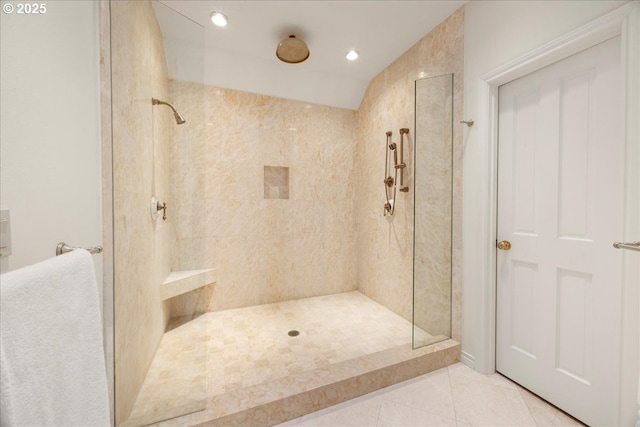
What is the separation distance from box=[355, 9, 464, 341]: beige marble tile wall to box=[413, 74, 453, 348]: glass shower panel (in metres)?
0.06

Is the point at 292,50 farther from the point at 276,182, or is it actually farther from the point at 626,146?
the point at 626,146

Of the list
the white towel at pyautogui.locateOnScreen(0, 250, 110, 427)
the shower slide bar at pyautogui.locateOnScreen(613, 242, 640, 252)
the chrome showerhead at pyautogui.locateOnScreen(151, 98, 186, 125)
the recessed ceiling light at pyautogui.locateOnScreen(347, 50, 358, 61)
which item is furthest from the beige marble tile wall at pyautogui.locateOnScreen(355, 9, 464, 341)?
the white towel at pyautogui.locateOnScreen(0, 250, 110, 427)

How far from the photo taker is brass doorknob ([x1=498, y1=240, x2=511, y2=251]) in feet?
5.34

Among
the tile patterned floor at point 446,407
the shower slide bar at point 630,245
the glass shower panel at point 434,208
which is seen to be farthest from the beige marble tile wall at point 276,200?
the shower slide bar at point 630,245

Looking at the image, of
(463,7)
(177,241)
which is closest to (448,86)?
(463,7)

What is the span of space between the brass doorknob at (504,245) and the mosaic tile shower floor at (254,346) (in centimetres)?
87

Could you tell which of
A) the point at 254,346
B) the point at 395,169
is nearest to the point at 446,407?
the point at 254,346

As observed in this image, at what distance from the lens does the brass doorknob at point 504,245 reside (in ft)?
5.34

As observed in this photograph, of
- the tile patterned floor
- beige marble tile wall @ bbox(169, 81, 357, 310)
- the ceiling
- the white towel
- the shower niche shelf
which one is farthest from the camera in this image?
beige marble tile wall @ bbox(169, 81, 357, 310)

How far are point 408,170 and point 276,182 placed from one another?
1.46 meters

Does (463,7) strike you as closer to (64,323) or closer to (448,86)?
(448,86)

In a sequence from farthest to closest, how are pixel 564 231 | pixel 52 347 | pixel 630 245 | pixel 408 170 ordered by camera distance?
1. pixel 408 170
2. pixel 564 231
3. pixel 630 245
4. pixel 52 347

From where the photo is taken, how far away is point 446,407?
4.64ft

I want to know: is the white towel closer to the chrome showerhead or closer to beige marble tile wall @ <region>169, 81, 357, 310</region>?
the chrome showerhead
